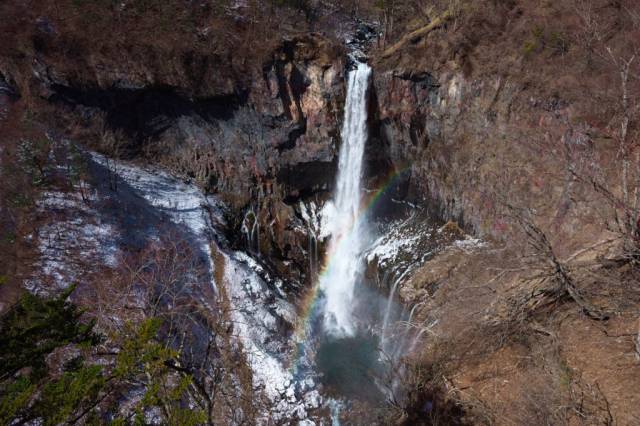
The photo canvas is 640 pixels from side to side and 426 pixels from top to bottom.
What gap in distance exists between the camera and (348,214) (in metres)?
21.0

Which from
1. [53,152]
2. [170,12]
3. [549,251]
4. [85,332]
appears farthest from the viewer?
[170,12]

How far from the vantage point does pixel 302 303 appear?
1775 cm

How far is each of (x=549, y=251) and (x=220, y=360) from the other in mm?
11121

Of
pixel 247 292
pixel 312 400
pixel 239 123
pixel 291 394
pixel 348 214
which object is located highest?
pixel 239 123

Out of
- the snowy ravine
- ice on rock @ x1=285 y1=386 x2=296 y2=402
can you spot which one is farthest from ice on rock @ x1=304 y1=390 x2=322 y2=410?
ice on rock @ x1=285 y1=386 x2=296 y2=402

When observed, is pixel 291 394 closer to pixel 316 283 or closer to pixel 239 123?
pixel 316 283

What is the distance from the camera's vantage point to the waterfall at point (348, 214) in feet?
60.3

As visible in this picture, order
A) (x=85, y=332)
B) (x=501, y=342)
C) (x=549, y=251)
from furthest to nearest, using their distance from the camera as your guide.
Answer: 1. (x=501, y=342)
2. (x=549, y=251)
3. (x=85, y=332)

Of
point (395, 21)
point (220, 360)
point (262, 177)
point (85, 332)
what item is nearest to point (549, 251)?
point (85, 332)

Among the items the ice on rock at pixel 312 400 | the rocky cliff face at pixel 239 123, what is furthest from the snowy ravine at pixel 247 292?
the rocky cliff face at pixel 239 123

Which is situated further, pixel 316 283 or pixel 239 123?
pixel 239 123

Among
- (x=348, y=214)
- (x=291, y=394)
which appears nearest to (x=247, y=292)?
(x=291, y=394)

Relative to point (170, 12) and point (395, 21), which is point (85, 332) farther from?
point (395, 21)

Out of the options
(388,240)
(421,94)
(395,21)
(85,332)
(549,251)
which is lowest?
(388,240)
